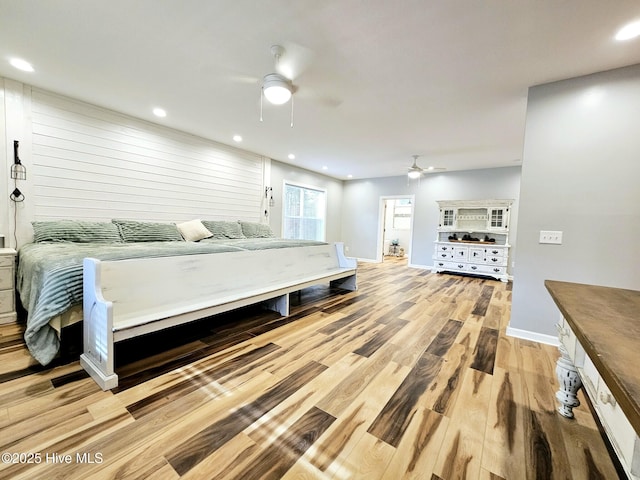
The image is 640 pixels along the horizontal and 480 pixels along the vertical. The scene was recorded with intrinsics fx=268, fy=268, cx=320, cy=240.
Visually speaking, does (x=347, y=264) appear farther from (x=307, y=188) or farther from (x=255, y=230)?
(x=307, y=188)

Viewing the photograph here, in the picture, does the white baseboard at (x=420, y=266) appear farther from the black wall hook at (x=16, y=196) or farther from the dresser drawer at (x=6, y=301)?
the black wall hook at (x=16, y=196)

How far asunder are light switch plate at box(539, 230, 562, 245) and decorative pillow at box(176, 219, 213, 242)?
4.21m

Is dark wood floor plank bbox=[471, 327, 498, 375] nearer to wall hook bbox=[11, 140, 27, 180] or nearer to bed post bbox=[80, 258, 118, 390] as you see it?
bed post bbox=[80, 258, 118, 390]

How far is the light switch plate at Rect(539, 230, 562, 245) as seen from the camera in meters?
2.48

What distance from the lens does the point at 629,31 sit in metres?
1.82

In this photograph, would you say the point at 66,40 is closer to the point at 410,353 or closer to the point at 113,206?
the point at 113,206

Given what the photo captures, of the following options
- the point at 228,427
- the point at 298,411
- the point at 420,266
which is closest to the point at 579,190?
the point at 298,411

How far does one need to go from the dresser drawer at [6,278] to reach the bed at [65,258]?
57 mm

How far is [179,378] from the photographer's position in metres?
1.80

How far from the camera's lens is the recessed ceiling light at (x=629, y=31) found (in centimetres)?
176

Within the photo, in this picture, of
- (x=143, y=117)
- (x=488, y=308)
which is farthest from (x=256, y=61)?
(x=488, y=308)

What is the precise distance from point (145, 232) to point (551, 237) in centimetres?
458

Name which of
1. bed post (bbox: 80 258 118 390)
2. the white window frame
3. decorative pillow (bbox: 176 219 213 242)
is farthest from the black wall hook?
the white window frame

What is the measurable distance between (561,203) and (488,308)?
5.63ft
